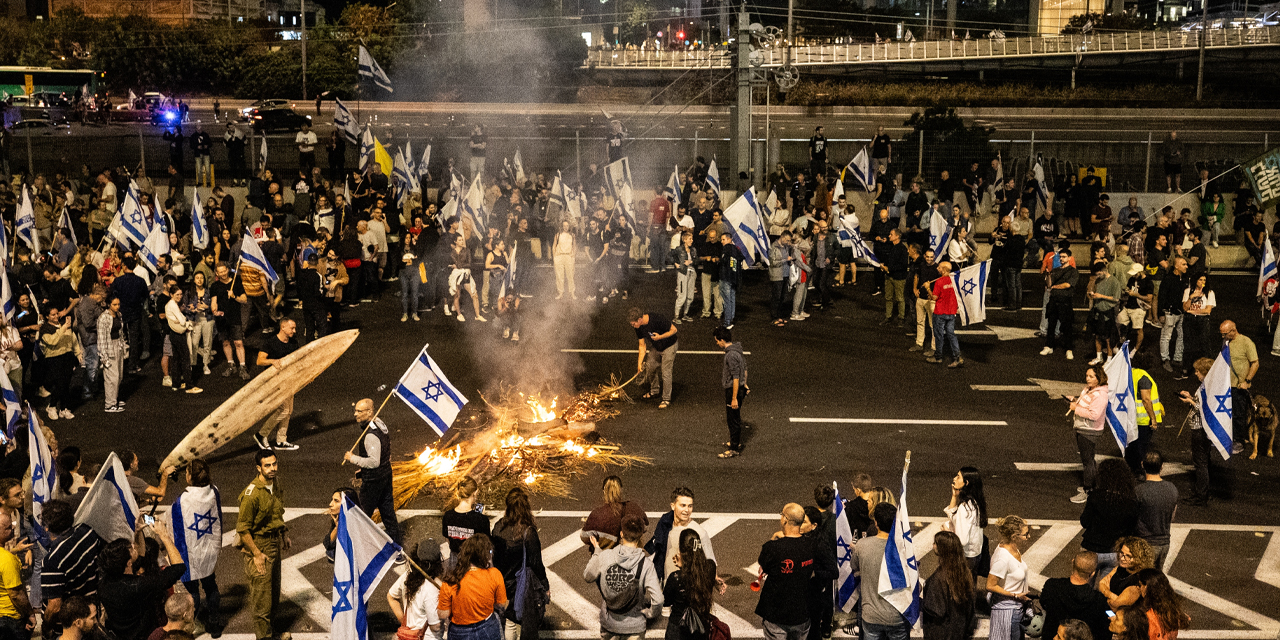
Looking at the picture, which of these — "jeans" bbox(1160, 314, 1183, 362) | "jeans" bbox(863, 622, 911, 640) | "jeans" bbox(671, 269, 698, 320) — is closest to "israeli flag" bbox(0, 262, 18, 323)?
"jeans" bbox(671, 269, 698, 320)

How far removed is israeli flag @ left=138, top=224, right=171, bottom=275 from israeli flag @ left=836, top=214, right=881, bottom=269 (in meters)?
11.9

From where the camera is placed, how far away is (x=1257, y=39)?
2317 inches

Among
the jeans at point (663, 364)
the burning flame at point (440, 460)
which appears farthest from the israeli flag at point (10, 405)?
the jeans at point (663, 364)

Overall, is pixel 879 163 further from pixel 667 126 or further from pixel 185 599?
pixel 185 599

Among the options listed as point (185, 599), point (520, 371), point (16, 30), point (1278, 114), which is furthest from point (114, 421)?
point (16, 30)

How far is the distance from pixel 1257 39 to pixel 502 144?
144ft

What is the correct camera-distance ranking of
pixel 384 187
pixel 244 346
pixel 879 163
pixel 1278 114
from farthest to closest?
pixel 1278 114 → pixel 879 163 → pixel 384 187 → pixel 244 346

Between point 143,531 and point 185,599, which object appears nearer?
point 185,599

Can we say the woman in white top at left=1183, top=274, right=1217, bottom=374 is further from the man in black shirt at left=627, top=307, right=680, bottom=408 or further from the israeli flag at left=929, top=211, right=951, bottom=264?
the man in black shirt at left=627, top=307, right=680, bottom=408

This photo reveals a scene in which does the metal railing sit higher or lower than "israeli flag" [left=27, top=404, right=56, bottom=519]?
higher

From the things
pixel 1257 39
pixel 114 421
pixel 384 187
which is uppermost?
pixel 1257 39

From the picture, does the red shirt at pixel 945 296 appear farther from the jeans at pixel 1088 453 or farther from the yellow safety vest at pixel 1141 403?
the jeans at pixel 1088 453

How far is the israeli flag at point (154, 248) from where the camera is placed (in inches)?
712

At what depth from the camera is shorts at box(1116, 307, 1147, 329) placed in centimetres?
1762
